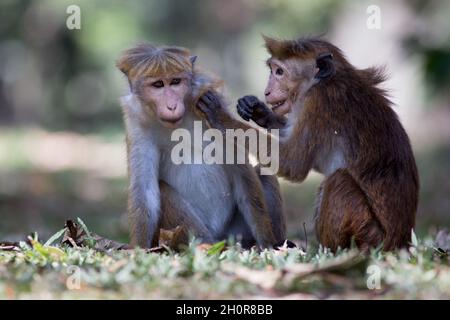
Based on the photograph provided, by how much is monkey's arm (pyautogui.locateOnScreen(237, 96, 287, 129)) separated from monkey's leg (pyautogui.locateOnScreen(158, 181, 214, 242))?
101cm

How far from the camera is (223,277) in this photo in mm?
6191

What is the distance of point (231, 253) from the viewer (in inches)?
279

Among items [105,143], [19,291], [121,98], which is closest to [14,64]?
[105,143]

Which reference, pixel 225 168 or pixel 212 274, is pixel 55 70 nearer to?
pixel 225 168

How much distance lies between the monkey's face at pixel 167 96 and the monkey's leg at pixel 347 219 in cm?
154

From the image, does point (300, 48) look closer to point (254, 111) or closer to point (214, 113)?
point (254, 111)

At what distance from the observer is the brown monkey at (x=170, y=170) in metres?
8.23

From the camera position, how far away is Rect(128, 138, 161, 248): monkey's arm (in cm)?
838

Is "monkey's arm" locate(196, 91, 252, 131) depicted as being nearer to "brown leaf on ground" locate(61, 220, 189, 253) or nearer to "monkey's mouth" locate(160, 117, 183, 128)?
"monkey's mouth" locate(160, 117, 183, 128)

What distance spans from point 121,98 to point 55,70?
99.1 ft

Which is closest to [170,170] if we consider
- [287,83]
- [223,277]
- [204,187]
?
[204,187]

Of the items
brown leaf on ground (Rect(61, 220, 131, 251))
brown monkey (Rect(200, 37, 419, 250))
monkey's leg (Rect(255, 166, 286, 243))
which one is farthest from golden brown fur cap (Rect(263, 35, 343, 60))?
brown leaf on ground (Rect(61, 220, 131, 251))

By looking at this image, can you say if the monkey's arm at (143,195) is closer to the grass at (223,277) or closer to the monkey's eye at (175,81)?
the monkey's eye at (175,81)

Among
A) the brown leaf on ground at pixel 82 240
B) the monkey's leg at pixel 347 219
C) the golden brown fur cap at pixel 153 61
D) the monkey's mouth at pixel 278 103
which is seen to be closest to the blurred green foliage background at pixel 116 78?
the monkey's mouth at pixel 278 103
